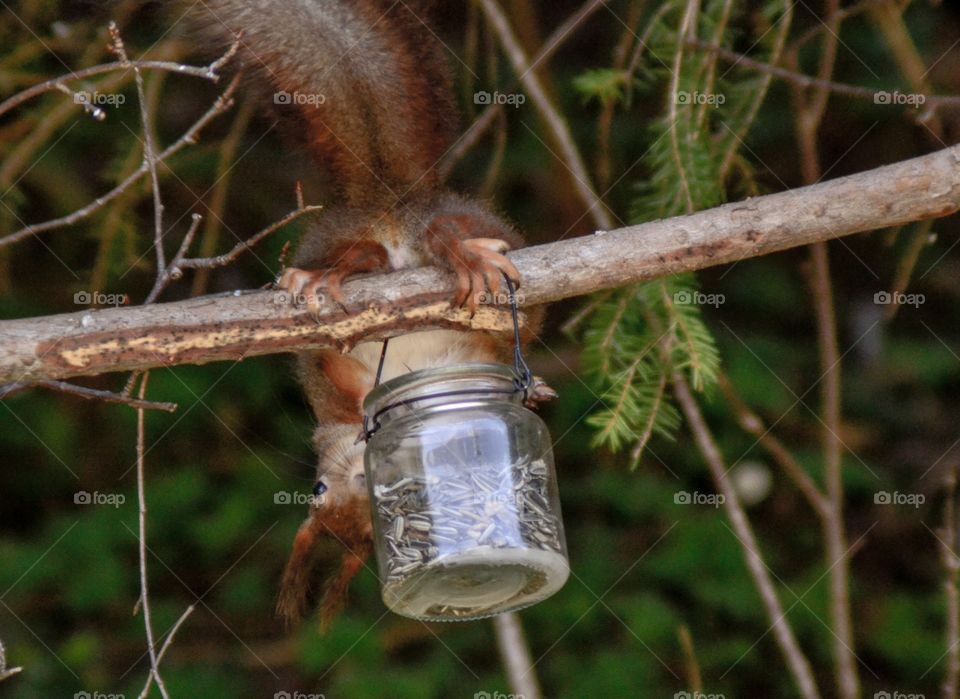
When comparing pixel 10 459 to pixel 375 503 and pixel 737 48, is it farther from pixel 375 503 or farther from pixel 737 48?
pixel 737 48

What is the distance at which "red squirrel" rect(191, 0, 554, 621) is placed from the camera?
254cm

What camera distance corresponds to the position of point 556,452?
398 centimetres

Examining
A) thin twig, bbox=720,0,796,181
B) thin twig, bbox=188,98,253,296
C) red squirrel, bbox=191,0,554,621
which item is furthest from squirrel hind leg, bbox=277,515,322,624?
thin twig, bbox=720,0,796,181

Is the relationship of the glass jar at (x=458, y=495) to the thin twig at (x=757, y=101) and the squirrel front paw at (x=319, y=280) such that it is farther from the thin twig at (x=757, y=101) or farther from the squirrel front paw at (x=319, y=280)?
the thin twig at (x=757, y=101)

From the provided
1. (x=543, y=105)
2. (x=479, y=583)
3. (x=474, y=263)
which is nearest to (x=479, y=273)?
(x=474, y=263)

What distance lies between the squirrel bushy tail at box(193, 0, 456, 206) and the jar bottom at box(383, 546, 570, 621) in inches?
36.5

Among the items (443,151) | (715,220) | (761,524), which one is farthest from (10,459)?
(715,220)

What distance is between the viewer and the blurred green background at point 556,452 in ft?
11.7

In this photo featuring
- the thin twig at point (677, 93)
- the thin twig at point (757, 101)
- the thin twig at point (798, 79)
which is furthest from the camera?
the thin twig at point (757, 101)

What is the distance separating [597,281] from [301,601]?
3.26ft

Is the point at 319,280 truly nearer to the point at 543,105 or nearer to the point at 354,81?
the point at 354,81

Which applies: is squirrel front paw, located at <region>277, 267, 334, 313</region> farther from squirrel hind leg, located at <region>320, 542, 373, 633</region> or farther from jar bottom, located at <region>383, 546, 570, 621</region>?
squirrel hind leg, located at <region>320, 542, 373, 633</region>

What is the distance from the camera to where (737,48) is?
3.57 m

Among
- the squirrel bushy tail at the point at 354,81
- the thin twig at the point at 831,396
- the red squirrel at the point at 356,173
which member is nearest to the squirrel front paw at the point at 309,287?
the red squirrel at the point at 356,173
